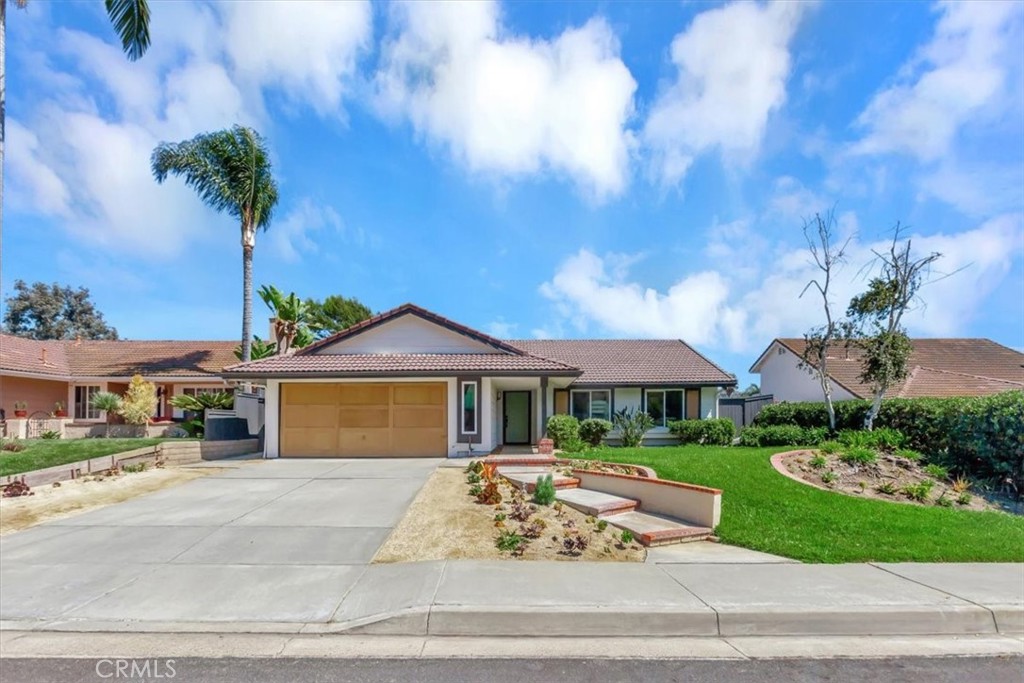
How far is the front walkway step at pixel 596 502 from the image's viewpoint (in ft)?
29.1

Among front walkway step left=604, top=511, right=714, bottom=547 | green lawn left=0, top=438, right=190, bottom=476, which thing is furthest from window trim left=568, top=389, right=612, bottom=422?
green lawn left=0, top=438, right=190, bottom=476

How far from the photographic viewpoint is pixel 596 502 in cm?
924

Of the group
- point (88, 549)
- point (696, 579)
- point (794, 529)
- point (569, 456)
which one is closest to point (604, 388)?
point (569, 456)

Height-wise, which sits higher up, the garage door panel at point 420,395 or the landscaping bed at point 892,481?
the garage door panel at point 420,395

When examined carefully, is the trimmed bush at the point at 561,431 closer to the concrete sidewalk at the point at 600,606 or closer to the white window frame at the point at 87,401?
the concrete sidewalk at the point at 600,606

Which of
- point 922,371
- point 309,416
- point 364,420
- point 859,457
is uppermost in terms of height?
point 922,371

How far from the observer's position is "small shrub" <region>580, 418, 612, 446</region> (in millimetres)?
18125

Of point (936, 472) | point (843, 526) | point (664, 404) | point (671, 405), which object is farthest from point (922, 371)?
point (843, 526)

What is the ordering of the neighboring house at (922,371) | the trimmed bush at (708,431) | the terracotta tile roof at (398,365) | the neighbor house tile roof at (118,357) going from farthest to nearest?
the neighbor house tile roof at (118,357)
the neighboring house at (922,371)
the trimmed bush at (708,431)
the terracotta tile roof at (398,365)

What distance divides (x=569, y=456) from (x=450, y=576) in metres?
8.02

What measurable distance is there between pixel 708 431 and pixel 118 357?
89.1 ft

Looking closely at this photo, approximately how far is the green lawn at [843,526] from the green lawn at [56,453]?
12.8m

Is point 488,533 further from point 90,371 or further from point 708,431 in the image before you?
point 90,371

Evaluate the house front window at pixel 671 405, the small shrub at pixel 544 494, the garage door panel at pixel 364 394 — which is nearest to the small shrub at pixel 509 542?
the small shrub at pixel 544 494
